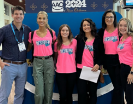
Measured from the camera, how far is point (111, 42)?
6.91ft

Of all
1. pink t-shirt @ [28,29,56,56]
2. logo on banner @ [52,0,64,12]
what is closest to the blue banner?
logo on banner @ [52,0,64,12]

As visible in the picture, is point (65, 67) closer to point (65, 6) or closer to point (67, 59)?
point (67, 59)

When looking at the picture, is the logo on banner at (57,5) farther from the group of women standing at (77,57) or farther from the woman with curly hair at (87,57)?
the woman with curly hair at (87,57)

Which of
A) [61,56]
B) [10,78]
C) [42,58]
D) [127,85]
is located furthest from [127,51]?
[10,78]

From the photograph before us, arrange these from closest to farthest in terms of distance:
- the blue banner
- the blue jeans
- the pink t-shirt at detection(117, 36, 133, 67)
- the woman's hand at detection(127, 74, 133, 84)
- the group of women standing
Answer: the woman's hand at detection(127, 74, 133, 84), the pink t-shirt at detection(117, 36, 133, 67), the blue jeans, the group of women standing, the blue banner

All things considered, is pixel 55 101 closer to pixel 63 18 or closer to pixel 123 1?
pixel 63 18

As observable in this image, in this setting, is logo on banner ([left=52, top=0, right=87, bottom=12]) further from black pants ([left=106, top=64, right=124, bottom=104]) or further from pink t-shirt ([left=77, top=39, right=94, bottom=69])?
black pants ([left=106, top=64, right=124, bottom=104])

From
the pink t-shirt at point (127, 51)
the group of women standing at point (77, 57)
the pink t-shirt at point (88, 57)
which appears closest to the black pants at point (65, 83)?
the group of women standing at point (77, 57)

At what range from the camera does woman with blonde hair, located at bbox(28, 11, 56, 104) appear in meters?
2.10

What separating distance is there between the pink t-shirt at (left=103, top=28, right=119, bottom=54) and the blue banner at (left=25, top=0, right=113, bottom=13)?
28.7 inches

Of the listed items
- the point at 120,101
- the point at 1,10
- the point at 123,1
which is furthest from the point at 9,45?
the point at 1,10

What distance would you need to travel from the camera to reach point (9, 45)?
2.01m

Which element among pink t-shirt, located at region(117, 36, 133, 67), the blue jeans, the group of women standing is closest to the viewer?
pink t-shirt, located at region(117, 36, 133, 67)

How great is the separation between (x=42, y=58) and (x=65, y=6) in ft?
3.88
